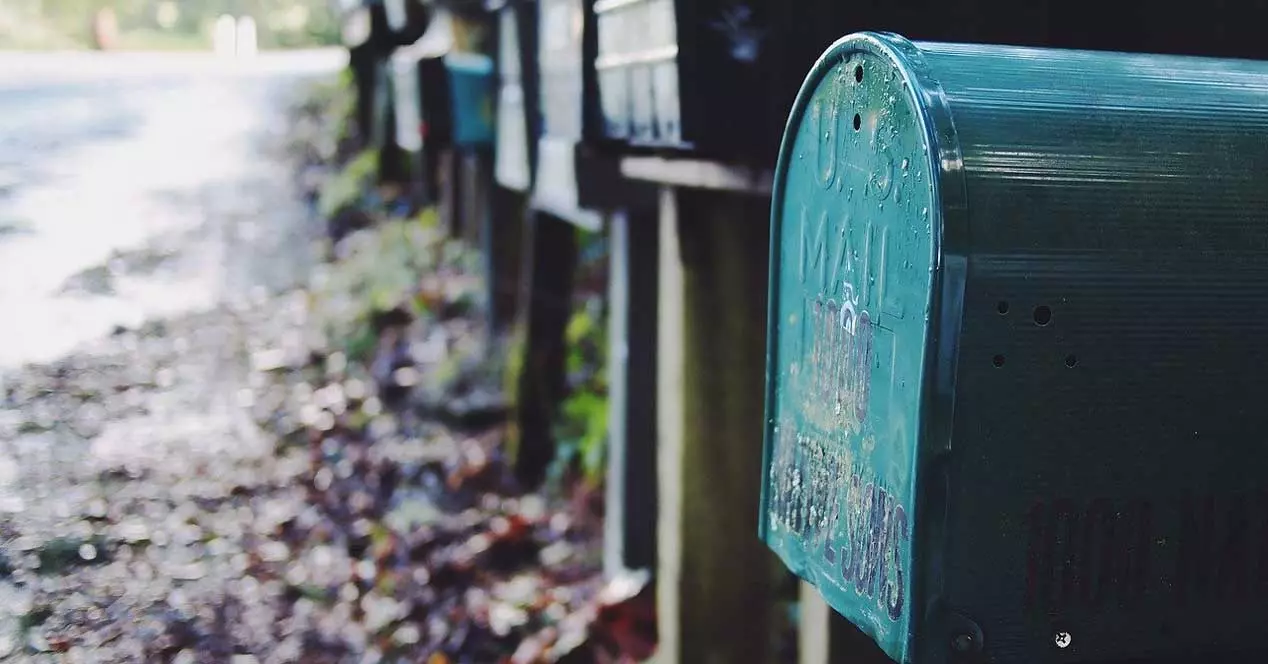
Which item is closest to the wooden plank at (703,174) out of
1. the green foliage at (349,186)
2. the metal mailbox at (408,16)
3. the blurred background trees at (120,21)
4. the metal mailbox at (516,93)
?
the metal mailbox at (516,93)

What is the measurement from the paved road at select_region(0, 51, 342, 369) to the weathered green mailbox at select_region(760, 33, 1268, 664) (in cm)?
241

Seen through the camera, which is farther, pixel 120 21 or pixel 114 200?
pixel 114 200

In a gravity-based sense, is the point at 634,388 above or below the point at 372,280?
above

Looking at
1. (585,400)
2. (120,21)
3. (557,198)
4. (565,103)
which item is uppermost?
(120,21)

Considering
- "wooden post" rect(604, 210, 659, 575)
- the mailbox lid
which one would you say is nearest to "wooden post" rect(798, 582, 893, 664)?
the mailbox lid

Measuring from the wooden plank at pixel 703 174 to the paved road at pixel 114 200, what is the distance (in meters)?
1.79

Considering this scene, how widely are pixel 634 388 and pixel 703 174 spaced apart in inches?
59.4

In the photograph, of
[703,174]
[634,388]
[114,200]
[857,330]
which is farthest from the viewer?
[114,200]

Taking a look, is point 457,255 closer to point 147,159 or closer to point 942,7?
point 147,159

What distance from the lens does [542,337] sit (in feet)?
20.8

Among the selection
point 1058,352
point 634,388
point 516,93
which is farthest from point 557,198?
point 1058,352

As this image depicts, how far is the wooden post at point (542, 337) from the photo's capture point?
6.19 meters

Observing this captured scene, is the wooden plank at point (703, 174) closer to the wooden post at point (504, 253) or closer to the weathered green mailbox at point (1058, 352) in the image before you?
the weathered green mailbox at point (1058, 352)

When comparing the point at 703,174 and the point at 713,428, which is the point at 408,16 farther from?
the point at 703,174
